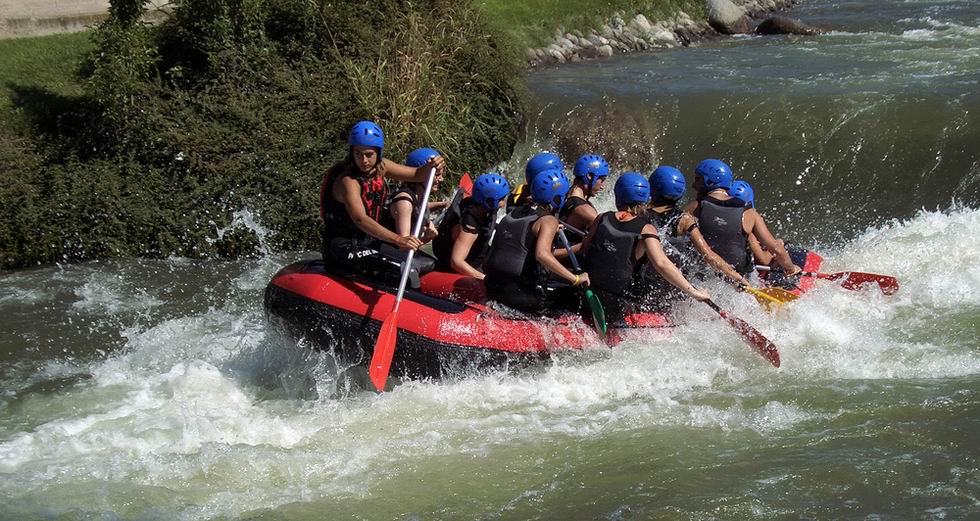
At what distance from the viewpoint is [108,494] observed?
5.81 meters

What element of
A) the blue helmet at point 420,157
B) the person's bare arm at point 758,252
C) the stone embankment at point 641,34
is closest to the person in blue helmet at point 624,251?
the person's bare arm at point 758,252

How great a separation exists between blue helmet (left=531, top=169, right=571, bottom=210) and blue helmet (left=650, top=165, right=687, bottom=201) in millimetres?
996

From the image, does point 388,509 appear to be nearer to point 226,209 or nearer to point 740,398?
point 740,398

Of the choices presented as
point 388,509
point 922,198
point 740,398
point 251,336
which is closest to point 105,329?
point 251,336

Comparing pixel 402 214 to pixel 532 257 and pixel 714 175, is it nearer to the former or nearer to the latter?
pixel 532 257

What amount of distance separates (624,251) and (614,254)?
80mm

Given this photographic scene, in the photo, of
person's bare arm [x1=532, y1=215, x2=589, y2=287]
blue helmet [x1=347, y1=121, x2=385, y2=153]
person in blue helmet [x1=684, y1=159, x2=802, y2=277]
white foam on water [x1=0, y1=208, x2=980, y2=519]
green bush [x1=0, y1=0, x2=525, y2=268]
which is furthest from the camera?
green bush [x1=0, y1=0, x2=525, y2=268]

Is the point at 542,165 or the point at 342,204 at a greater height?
the point at 542,165

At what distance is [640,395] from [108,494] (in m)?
3.55

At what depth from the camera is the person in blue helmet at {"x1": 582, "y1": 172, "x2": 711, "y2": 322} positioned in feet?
24.3

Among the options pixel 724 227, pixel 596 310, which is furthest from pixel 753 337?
pixel 724 227

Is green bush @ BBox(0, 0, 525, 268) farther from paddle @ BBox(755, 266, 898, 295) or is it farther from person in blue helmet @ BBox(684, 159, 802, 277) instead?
paddle @ BBox(755, 266, 898, 295)

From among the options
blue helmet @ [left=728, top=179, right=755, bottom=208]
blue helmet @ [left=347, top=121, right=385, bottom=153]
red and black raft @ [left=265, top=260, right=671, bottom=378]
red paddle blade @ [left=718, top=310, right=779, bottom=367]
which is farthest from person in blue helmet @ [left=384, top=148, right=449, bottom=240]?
blue helmet @ [left=728, top=179, right=755, bottom=208]

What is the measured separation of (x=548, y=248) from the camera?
736cm
